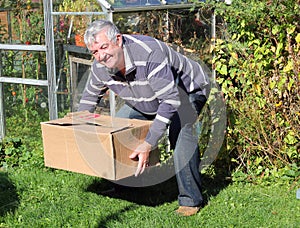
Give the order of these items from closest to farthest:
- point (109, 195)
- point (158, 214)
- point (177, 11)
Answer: point (158, 214) < point (109, 195) < point (177, 11)

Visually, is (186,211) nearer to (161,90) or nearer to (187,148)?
(187,148)

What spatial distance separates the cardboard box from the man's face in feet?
1.49

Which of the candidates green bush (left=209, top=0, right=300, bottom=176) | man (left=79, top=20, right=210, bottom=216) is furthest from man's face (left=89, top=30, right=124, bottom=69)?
green bush (left=209, top=0, right=300, bottom=176)

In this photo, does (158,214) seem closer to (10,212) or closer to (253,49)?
(10,212)

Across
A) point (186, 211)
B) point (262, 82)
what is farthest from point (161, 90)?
point (262, 82)

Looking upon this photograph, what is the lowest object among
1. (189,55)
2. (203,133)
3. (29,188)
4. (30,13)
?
(29,188)

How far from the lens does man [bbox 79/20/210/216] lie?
13.5 feet

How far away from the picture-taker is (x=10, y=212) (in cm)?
473

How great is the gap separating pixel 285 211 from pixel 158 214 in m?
1.00

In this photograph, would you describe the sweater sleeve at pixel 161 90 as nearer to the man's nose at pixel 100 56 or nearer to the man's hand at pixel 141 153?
the man's hand at pixel 141 153

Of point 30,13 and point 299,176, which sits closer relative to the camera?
point 299,176

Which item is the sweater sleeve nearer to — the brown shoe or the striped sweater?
the striped sweater

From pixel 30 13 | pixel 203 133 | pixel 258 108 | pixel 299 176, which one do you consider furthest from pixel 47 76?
pixel 299 176

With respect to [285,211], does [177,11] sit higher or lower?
higher
